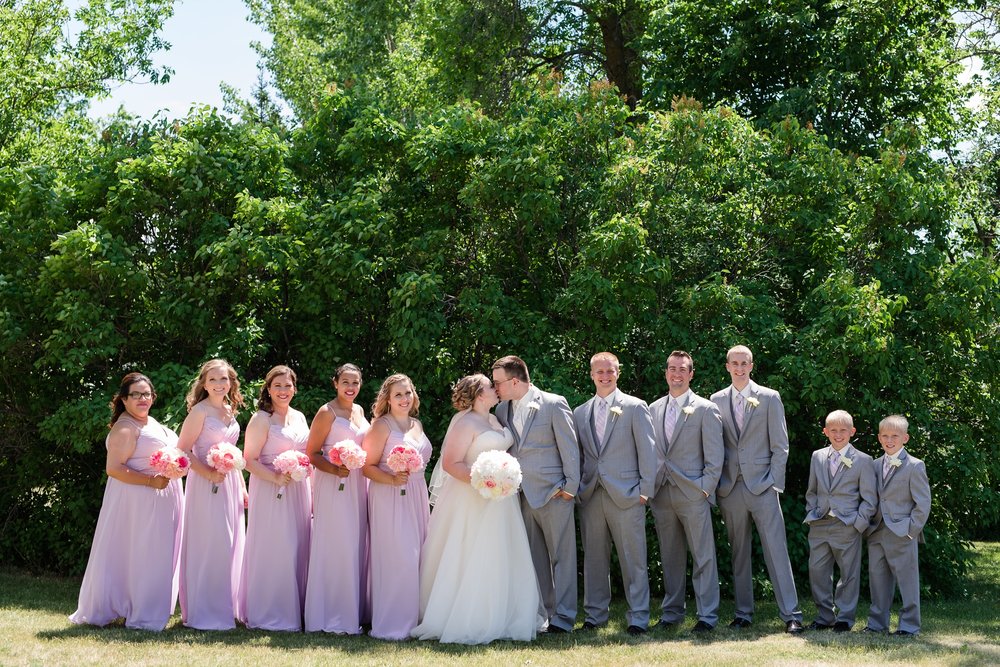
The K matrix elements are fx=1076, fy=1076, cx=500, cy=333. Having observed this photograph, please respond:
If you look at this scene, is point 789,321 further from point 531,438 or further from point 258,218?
point 258,218

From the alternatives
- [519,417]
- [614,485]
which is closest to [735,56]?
[519,417]

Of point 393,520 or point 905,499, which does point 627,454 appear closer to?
point 393,520

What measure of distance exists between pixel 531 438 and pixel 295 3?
82.3 feet

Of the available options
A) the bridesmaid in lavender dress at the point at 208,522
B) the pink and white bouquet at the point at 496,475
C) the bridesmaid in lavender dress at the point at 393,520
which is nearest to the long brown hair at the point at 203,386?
the bridesmaid in lavender dress at the point at 208,522

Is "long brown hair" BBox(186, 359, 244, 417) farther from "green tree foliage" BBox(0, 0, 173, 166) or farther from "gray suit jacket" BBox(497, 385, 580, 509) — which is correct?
"green tree foliage" BBox(0, 0, 173, 166)

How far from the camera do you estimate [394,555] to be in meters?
8.08

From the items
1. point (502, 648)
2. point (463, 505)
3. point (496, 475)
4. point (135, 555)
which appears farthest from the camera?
point (135, 555)

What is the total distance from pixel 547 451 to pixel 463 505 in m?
0.76

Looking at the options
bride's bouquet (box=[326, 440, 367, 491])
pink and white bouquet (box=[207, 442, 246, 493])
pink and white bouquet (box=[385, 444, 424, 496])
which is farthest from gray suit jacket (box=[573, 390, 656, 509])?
pink and white bouquet (box=[207, 442, 246, 493])

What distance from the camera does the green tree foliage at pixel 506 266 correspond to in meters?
10.5

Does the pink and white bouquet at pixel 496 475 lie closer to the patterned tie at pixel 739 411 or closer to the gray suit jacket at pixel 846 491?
the patterned tie at pixel 739 411

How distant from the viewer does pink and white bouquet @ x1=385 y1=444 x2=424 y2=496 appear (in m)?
7.95

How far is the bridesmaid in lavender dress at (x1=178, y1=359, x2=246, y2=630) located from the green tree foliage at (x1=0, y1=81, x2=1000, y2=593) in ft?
6.73

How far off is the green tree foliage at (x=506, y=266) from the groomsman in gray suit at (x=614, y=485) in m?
1.94
